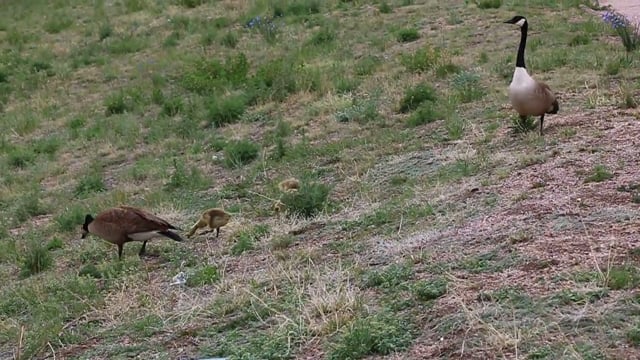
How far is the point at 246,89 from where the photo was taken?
11562mm

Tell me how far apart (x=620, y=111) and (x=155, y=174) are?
4513 mm

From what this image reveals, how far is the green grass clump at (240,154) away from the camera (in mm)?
9211

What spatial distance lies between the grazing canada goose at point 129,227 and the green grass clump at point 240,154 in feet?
7.97

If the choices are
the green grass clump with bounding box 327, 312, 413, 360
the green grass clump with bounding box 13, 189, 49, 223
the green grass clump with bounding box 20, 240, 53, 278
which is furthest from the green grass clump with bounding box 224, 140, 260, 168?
the green grass clump with bounding box 327, 312, 413, 360

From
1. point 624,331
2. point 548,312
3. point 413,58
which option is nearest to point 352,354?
point 548,312

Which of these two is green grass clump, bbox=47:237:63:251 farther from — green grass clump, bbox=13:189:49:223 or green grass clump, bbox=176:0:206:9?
green grass clump, bbox=176:0:206:9

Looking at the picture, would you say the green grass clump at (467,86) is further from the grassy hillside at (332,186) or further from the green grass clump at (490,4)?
the green grass clump at (490,4)

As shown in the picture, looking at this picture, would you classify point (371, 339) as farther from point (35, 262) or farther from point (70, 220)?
point (70, 220)

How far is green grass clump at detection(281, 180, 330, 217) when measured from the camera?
709 centimetres

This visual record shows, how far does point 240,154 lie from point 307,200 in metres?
2.33

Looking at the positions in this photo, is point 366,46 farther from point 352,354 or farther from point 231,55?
point 352,354

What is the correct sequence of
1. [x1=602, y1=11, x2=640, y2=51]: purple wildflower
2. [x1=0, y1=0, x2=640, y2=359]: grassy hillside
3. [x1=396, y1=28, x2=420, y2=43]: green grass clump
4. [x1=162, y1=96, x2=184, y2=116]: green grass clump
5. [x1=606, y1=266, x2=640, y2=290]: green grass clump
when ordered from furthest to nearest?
[x1=396, y1=28, x2=420, y2=43]: green grass clump, [x1=162, y1=96, x2=184, y2=116]: green grass clump, [x1=602, y1=11, x2=640, y2=51]: purple wildflower, [x1=0, y1=0, x2=640, y2=359]: grassy hillside, [x1=606, y1=266, x2=640, y2=290]: green grass clump

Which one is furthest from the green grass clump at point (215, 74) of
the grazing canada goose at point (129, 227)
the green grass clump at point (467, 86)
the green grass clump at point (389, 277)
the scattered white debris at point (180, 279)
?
the green grass clump at point (389, 277)

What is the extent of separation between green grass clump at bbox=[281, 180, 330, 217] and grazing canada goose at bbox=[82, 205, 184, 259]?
0.93 meters
